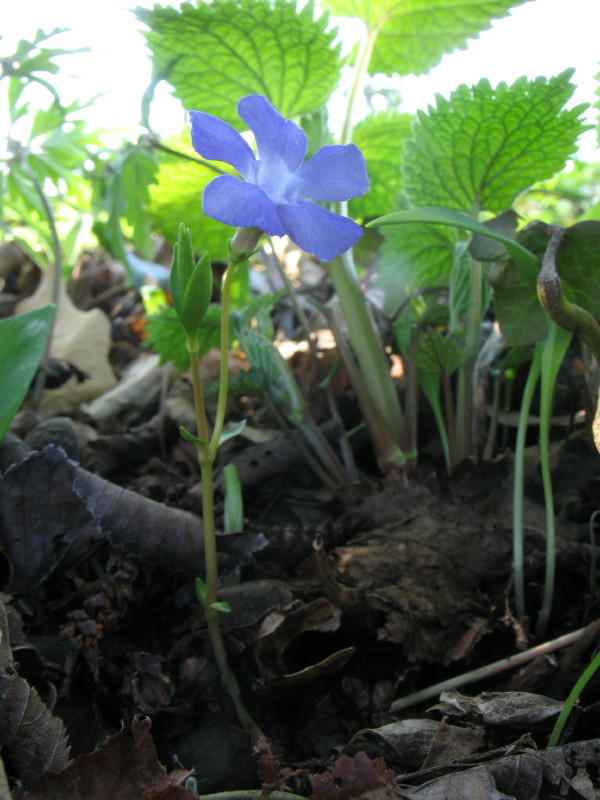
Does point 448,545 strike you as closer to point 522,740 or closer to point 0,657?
point 522,740

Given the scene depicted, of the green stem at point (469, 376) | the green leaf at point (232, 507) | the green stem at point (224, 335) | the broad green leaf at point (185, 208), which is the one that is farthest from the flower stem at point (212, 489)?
the broad green leaf at point (185, 208)

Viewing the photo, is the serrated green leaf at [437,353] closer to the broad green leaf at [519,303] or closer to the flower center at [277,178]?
the broad green leaf at [519,303]

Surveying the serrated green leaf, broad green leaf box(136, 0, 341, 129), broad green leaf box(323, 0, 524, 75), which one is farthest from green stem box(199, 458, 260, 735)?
broad green leaf box(323, 0, 524, 75)

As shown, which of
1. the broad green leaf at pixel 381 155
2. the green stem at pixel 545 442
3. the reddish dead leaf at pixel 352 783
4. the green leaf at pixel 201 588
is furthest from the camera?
the broad green leaf at pixel 381 155

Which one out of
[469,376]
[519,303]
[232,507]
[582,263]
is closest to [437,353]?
[469,376]

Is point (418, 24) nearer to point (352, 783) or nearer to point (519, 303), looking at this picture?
point (519, 303)

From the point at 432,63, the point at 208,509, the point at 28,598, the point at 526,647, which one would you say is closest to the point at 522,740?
the point at 526,647
